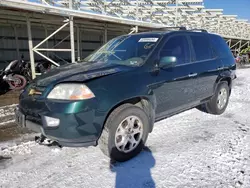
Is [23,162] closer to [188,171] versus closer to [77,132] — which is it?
[77,132]

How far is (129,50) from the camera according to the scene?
3.43 meters

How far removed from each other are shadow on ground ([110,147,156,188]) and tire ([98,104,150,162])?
9cm

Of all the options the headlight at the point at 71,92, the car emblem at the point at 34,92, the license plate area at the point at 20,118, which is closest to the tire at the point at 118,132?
the headlight at the point at 71,92

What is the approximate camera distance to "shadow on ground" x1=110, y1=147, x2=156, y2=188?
2.38m

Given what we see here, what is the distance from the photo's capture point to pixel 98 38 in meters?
17.1

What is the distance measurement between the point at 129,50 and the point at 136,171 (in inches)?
73.8

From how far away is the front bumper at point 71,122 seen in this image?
238 cm

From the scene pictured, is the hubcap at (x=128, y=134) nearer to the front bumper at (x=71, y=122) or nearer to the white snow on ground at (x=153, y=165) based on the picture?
the white snow on ground at (x=153, y=165)

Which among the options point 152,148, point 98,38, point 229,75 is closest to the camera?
point 152,148

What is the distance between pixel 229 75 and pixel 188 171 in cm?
319

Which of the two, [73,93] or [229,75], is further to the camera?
[229,75]

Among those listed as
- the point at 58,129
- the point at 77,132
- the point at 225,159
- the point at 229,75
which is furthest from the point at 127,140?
the point at 229,75

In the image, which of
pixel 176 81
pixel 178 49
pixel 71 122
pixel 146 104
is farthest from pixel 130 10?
pixel 71 122

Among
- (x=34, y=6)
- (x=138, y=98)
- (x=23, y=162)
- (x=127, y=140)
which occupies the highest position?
(x=34, y=6)
